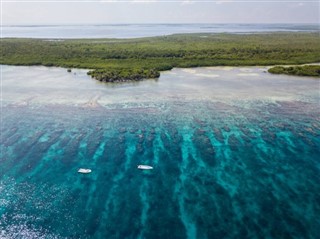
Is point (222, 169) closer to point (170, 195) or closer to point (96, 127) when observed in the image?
point (170, 195)

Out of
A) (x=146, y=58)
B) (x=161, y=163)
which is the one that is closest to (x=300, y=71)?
(x=146, y=58)

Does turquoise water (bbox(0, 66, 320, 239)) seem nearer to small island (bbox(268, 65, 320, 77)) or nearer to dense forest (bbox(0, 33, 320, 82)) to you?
small island (bbox(268, 65, 320, 77))

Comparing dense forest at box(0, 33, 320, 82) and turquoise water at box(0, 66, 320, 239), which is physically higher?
dense forest at box(0, 33, 320, 82)

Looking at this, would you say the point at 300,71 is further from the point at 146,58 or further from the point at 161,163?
the point at 161,163

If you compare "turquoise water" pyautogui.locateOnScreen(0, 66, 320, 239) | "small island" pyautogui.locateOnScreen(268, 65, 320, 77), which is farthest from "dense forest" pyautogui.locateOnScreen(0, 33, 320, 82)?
"turquoise water" pyautogui.locateOnScreen(0, 66, 320, 239)

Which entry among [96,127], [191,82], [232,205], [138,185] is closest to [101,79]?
[191,82]

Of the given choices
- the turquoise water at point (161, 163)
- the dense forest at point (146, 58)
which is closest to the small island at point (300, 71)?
the dense forest at point (146, 58)

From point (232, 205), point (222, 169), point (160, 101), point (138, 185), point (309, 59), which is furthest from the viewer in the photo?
point (309, 59)

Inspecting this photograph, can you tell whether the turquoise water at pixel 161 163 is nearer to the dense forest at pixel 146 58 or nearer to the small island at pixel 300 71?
the small island at pixel 300 71
